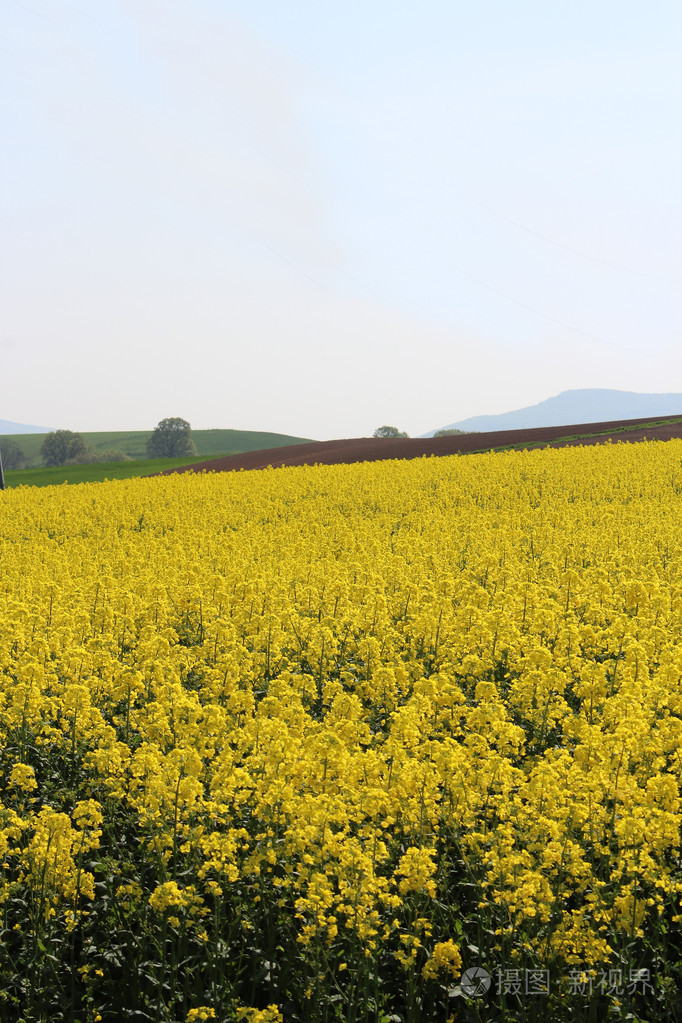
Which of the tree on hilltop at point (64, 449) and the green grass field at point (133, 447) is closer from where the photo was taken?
the green grass field at point (133, 447)

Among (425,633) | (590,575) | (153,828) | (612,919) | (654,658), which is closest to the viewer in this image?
(612,919)

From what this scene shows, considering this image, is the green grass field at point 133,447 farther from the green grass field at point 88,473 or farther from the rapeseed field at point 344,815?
the rapeseed field at point 344,815

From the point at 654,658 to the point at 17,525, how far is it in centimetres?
1912

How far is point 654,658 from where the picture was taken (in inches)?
328

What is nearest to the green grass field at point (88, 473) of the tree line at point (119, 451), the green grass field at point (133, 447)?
the green grass field at point (133, 447)

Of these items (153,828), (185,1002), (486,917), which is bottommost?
(185,1002)

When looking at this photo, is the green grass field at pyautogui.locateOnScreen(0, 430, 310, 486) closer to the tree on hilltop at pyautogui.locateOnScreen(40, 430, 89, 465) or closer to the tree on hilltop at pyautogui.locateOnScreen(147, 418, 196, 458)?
the tree on hilltop at pyautogui.locateOnScreen(147, 418, 196, 458)

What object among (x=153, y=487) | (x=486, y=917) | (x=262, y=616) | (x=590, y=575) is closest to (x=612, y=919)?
(x=486, y=917)

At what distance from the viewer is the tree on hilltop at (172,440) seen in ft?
409

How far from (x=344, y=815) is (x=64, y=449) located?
129671mm

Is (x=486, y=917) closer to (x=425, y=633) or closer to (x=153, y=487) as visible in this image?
(x=425, y=633)

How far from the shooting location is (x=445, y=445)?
1907 inches

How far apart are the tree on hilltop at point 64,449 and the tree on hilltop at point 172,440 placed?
10.8 metres

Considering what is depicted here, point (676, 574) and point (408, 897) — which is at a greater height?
point (676, 574)
